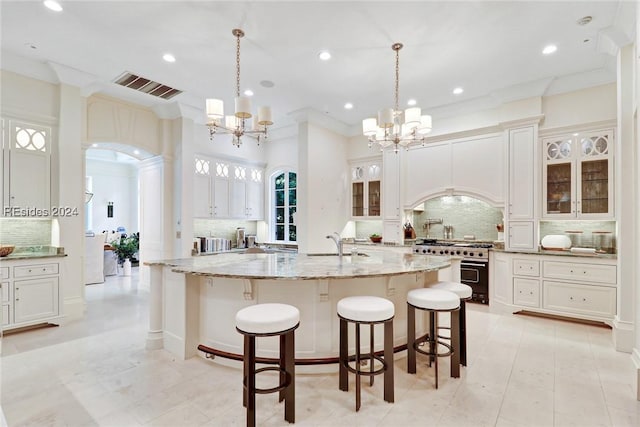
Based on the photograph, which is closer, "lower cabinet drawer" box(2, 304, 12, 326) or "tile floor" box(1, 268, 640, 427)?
"tile floor" box(1, 268, 640, 427)

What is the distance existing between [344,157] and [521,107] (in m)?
3.18

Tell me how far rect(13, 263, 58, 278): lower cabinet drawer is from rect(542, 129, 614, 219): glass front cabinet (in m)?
6.77

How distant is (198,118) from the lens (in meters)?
5.75

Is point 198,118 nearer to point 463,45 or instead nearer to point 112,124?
point 112,124

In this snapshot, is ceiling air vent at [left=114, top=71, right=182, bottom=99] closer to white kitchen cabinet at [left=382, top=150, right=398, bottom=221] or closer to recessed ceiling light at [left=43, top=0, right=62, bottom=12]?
recessed ceiling light at [left=43, top=0, right=62, bottom=12]

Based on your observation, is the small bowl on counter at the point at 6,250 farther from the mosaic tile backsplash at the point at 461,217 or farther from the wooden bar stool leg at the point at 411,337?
the mosaic tile backsplash at the point at 461,217

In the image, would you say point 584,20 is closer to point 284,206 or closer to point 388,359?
point 388,359

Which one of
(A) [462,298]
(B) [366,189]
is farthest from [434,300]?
(B) [366,189]

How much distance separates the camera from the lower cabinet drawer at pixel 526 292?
4.36 m

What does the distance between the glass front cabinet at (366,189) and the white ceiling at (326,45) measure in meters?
1.72

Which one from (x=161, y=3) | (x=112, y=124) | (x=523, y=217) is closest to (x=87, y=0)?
(x=161, y=3)

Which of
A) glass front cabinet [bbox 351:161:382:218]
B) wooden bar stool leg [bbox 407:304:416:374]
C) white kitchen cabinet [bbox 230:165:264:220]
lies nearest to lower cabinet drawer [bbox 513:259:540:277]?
glass front cabinet [bbox 351:161:382:218]

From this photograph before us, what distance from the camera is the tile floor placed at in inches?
84.3

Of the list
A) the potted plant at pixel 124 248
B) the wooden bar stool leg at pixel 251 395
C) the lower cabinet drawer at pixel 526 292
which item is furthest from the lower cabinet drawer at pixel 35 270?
the lower cabinet drawer at pixel 526 292
